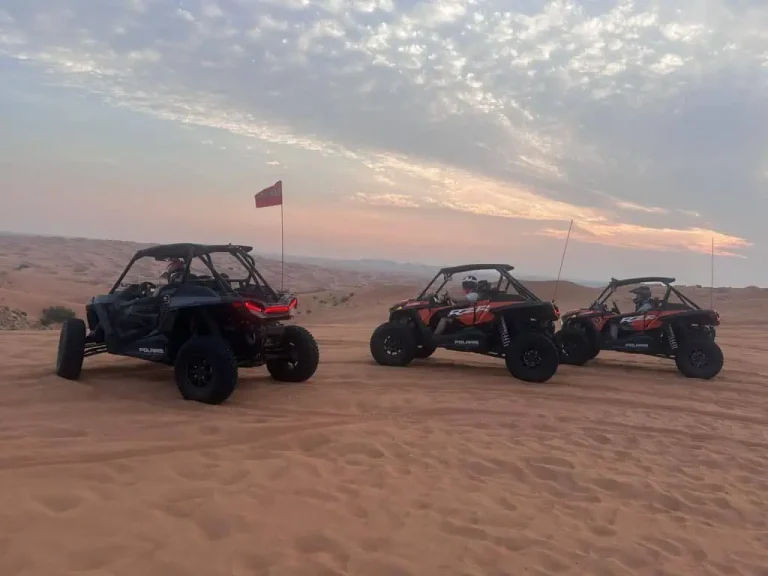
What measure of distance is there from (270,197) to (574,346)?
615 cm

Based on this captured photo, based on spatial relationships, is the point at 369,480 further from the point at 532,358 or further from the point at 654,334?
the point at 654,334

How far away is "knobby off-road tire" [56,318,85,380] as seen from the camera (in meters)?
7.11

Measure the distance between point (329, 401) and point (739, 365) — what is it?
360 inches

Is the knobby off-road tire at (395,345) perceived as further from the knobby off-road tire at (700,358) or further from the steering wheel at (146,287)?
the knobby off-road tire at (700,358)

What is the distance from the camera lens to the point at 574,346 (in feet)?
36.0

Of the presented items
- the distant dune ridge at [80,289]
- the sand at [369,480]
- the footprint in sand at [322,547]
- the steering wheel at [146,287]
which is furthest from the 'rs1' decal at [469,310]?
the distant dune ridge at [80,289]

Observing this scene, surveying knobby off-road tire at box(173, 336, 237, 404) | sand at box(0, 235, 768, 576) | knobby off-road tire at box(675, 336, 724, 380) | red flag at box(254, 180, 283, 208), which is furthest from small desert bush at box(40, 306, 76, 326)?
knobby off-road tire at box(675, 336, 724, 380)

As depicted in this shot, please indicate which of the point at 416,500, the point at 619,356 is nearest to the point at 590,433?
the point at 416,500

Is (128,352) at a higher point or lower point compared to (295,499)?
higher

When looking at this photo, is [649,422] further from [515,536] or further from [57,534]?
[57,534]

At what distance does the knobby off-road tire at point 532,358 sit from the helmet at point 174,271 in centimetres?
474

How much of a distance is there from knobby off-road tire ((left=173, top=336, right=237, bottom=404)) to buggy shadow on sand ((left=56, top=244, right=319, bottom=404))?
10mm

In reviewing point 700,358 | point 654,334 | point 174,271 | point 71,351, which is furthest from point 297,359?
point 700,358

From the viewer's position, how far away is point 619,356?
12961 millimetres
